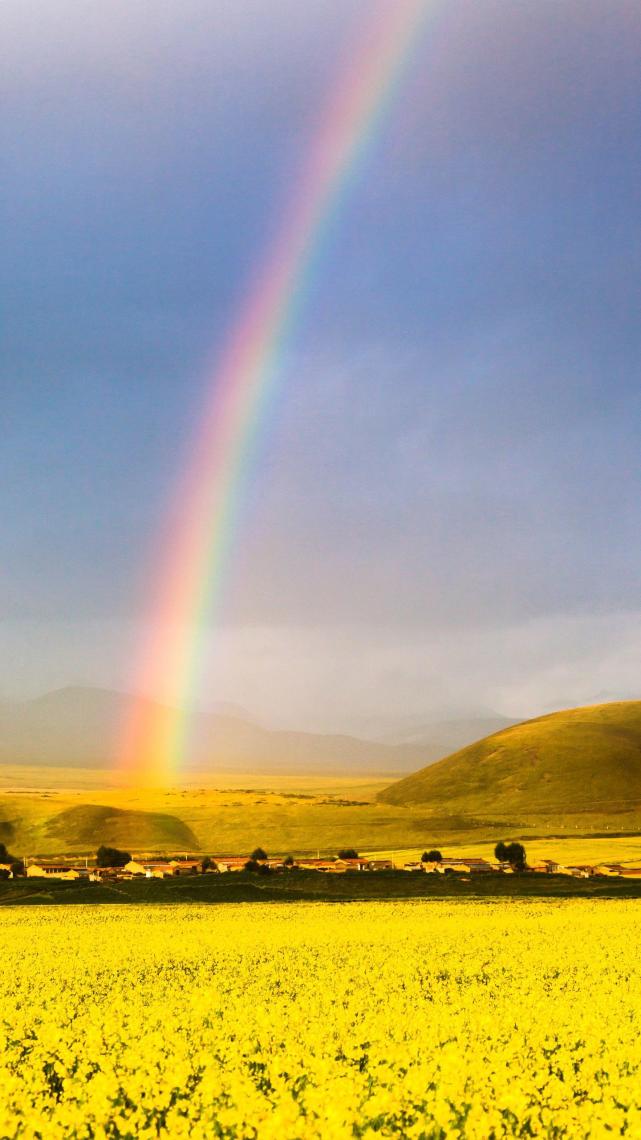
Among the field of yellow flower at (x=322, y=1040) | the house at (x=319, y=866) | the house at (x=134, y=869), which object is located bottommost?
the house at (x=134, y=869)

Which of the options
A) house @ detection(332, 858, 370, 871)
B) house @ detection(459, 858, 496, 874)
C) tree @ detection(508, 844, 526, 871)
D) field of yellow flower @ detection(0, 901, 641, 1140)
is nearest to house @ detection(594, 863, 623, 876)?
tree @ detection(508, 844, 526, 871)

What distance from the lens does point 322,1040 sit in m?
16.9

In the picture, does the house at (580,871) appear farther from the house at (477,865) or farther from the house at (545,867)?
Answer: the house at (477,865)

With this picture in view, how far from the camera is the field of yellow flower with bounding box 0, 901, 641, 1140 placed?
12195mm

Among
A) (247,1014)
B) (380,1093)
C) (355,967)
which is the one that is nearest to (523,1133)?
(380,1093)

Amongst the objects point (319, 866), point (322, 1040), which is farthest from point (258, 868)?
point (322, 1040)

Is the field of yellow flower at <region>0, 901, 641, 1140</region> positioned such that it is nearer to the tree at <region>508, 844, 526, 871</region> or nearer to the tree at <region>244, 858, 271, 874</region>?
the tree at <region>244, 858, 271, 874</region>

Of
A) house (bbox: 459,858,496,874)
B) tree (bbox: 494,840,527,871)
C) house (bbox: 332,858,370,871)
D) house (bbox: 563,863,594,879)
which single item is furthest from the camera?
tree (bbox: 494,840,527,871)

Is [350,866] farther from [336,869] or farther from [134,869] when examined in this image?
[134,869]

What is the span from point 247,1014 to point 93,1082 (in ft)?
23.2

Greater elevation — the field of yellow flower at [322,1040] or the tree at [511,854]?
the field of yellow flower at [322,1040]

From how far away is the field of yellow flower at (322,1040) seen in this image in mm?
12195

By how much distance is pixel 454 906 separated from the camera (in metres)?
69.2

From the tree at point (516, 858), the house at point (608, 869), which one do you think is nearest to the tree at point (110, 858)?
the tree at point (516, 858)
